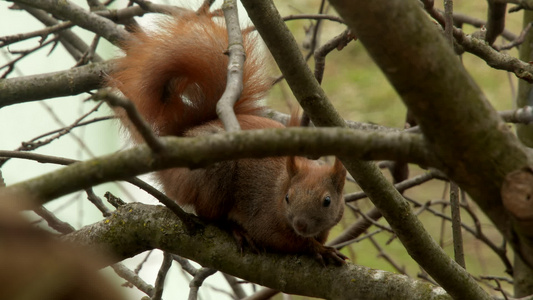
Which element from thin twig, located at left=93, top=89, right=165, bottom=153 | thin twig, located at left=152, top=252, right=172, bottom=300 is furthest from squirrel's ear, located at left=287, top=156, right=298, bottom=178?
thin twig, located at left=93, top=89, right=165, bottom=153

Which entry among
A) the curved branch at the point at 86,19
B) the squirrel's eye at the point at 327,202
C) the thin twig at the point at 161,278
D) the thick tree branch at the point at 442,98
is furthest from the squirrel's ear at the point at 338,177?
the thick tree branch at the point at 442,98

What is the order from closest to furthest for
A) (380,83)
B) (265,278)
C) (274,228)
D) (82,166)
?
(82,166), (265,278), (274,228), (380,83)

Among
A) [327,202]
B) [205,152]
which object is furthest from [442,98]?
[327,202]

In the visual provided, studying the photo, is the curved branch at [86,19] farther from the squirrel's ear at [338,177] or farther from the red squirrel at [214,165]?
the squirrel's ear at [338,177]

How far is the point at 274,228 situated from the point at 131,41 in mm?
1022

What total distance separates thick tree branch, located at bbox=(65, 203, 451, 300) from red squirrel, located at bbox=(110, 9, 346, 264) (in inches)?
14.9

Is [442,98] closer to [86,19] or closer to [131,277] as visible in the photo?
[131,277]

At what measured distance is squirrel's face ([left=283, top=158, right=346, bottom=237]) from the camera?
94.9 inches

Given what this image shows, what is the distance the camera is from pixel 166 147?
1.04m

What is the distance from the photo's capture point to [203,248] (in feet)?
6.70

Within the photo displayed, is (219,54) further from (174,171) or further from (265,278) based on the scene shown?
(265,278)

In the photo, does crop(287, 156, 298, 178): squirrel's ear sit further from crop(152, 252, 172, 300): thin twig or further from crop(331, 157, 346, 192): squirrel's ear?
crop(152, 252, 172, 300): thin twig

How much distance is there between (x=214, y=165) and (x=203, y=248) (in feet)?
1.92

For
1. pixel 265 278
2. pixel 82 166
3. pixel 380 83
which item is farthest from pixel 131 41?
pixel 380 83
